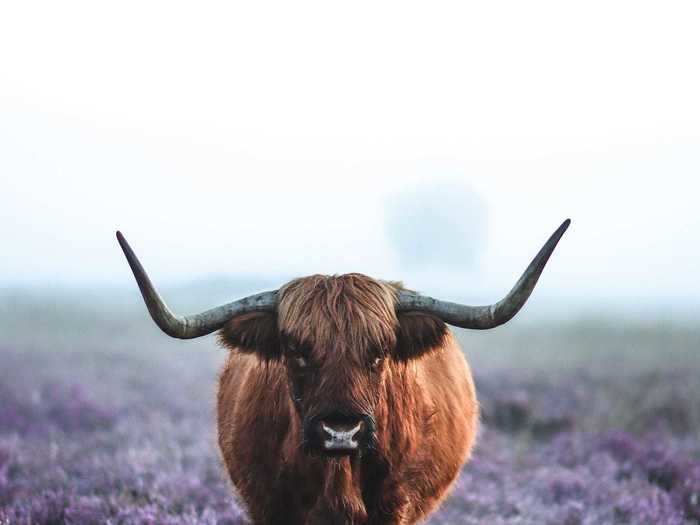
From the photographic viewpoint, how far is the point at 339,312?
11.7 ft

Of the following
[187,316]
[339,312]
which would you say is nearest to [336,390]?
[339,312]

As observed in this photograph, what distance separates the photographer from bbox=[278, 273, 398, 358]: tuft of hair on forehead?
137 inches

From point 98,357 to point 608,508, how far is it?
1306 cm

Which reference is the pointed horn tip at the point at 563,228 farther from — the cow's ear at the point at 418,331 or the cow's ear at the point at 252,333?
the cow's ear at the point at 252,333

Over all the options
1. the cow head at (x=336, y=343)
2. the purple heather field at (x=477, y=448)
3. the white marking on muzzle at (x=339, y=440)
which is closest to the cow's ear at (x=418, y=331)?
the cow head at (x=336, y=343)

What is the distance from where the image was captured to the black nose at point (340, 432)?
10.3 ft

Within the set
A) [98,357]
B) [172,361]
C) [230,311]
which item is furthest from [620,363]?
[230,311]

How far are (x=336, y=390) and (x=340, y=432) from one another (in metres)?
0.19

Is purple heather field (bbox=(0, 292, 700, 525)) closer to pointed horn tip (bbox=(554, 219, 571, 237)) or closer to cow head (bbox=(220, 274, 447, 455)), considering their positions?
cow head (bbox=(220, 274, 447, 455))

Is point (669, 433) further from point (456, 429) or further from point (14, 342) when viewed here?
point (14, 342)

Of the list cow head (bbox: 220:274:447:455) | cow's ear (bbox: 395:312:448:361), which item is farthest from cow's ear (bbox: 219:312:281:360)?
cow's ear (bbox: 395:312:448:361)

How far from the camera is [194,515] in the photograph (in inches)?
205

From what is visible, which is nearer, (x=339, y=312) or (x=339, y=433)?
(x=339, y=433)

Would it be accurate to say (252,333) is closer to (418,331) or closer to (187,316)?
(187,316)
